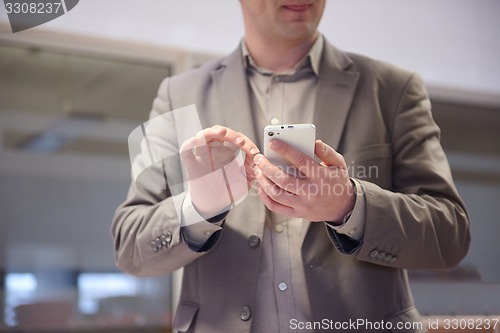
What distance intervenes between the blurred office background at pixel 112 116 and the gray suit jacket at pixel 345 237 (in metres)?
0.13

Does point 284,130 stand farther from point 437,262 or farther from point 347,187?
point 437,262

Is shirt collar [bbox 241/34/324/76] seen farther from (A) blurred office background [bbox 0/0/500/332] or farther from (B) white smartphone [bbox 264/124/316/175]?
(B) white smartphone [bbox 264/124/316/175]

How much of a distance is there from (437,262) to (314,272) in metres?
0.19

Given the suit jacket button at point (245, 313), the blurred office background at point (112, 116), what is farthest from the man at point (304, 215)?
the blurred office background at point (112, 116)

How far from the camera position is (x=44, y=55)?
53.1 inches

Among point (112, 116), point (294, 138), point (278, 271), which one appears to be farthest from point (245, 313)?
point (112, 116)

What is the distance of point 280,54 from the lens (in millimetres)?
1148

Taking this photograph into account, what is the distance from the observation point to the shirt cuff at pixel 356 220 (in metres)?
0.99

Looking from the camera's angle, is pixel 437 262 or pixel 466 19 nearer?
pixel 437 262

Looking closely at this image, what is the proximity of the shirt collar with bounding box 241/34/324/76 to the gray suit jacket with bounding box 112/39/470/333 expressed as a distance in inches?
0.6

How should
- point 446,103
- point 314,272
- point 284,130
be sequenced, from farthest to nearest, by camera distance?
1. point 446,103
2. point 314,272
3. point 284,130

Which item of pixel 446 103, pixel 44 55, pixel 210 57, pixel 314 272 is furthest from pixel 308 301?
pixel 44 55

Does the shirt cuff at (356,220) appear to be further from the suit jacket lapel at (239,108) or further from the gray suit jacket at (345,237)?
the suit jacket lapel at (239,108)

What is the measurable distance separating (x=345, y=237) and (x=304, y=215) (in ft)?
0.29
